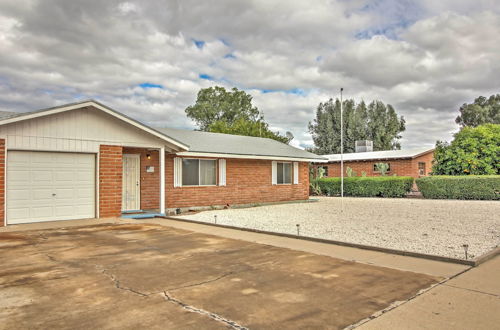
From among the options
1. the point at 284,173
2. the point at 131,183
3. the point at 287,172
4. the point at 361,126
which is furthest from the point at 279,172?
the point at 361,126

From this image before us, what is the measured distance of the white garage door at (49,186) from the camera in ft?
34.4

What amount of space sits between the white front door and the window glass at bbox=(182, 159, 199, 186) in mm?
1962

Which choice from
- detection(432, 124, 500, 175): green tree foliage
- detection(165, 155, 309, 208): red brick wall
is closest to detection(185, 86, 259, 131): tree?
detection(432, 124, 500, 175): green tree foliage

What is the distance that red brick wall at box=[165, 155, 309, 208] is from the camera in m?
15.0

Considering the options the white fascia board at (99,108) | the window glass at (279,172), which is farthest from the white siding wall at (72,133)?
the window glass at (279,172)

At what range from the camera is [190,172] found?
15.5 meters

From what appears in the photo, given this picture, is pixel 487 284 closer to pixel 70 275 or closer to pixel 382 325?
pixel 382 325

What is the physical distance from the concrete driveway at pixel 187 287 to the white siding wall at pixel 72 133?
3.95 m

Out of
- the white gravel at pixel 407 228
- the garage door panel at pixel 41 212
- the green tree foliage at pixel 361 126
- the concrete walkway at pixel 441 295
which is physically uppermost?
the green tree foliage at pixel 361 126

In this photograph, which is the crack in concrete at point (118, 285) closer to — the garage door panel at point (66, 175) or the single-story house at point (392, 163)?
the garage door panel at point (66, 175)

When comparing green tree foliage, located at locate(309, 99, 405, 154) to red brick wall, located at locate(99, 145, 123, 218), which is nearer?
red brick wall, located at locate(99, 145, 123, 218)

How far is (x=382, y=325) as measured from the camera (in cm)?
353

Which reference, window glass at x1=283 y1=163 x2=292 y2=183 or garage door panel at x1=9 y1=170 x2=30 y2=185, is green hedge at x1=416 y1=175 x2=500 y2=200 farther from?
garage door panel at x1=9 y1=170 x2=30 y2=185

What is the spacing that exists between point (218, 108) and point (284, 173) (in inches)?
1453
